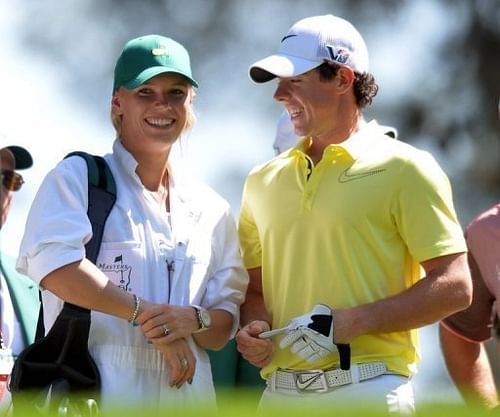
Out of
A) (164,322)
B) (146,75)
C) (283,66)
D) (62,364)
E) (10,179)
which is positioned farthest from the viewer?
(10,179)

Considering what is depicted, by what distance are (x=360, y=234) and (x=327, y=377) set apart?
0.47m

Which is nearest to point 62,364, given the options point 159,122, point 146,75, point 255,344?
point 255,344

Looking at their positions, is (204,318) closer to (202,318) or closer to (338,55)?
(202,318)

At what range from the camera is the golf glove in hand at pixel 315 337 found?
246 inches

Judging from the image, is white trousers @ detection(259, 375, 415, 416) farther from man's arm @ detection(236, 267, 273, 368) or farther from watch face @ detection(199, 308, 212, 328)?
Result: watch face @ detection(199, 308, 212, 328)

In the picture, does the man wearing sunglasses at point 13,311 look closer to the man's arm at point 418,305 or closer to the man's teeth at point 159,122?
the man's teeth at point 159,122

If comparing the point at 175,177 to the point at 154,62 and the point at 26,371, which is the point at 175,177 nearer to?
the point at 154,62

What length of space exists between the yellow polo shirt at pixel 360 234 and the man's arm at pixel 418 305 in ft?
0.12

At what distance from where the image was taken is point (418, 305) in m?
6.28

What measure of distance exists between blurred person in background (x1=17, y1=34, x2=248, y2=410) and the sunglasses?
4.05 ft

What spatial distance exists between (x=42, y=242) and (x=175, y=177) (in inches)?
25.8

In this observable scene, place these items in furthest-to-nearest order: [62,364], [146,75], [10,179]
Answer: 1. [10,179]
2. [146,75]
3. [62,364]

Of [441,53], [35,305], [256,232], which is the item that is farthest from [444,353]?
[441,53]

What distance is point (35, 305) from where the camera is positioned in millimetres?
7402
